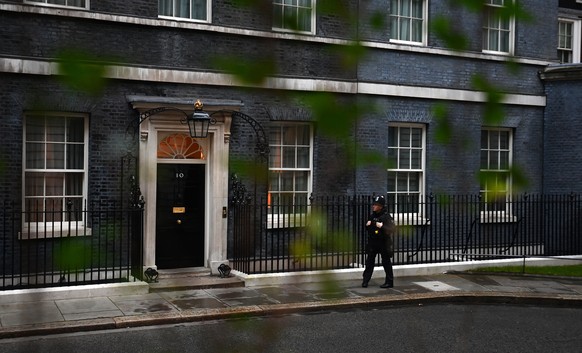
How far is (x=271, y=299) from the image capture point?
39.2ft

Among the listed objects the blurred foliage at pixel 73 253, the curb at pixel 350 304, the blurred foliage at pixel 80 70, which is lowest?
the curb at pixel 350 304

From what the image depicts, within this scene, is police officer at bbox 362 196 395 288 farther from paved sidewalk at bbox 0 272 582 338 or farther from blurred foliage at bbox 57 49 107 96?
blurred foliage at bbox 57 49 107 96

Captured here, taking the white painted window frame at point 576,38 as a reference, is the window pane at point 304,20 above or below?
below

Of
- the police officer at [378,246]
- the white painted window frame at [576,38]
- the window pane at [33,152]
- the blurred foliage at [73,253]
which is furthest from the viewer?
the white painted window frame at [576,38]

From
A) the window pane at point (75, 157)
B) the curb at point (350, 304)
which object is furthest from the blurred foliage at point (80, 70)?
the window pane at point (75, 157)

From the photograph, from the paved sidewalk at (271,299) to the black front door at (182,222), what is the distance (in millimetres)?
1442

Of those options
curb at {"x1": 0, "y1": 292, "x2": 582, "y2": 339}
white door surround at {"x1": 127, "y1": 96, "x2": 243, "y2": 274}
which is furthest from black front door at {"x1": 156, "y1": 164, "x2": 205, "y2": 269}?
curb at {"x1": 0, "y1": 292, "x2": 582, "y2": 339}

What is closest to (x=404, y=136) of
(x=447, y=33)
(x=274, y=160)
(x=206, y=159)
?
(x=206, y=159)

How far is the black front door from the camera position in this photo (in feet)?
45.8

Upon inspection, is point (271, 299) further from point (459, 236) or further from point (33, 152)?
point (33, 152)

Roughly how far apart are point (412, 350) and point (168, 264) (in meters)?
6.36

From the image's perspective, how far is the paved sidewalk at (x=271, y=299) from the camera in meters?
10.4

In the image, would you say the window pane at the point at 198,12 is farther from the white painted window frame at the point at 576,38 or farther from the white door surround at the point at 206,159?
the white painted window frame at the point at 576,38

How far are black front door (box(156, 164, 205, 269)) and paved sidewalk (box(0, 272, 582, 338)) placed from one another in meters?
1.44
